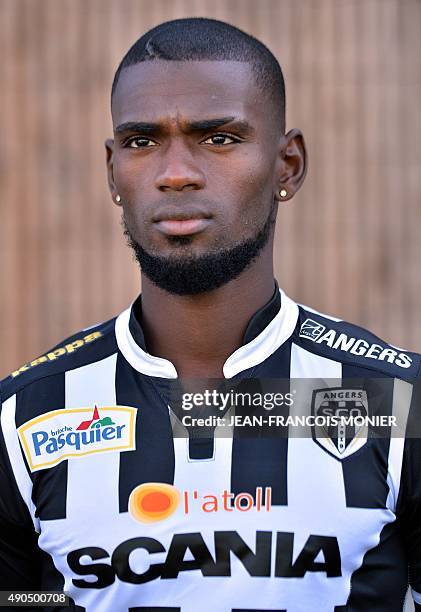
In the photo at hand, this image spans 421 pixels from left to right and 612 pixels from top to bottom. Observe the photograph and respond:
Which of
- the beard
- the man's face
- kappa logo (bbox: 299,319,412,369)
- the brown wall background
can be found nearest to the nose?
the man's face

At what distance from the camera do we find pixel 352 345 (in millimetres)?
2297

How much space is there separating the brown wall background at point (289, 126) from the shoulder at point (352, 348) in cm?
223

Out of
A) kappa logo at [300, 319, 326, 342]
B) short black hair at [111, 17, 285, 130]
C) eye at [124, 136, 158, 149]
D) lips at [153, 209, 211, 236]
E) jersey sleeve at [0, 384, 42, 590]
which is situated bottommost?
jersey sleeve at [0, 384, 42, 590]

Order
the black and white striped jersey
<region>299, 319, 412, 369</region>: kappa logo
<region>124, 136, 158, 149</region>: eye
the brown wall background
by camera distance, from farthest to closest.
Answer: the brown wall background < <region>299, 319, 412, 369</region>: kappa logo < <region>124, 136, 158, 149</region>: eye < the black and white striped jersey

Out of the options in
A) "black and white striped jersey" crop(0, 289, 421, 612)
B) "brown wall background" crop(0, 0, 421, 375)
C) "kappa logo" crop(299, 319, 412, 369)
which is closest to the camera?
"black and white striped jersey" crop(0, 289, 421, 612)

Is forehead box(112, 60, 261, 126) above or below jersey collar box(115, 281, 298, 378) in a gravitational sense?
above

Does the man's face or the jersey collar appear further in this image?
the jersey collar

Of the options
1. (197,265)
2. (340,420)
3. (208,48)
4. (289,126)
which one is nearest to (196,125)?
(208,48)

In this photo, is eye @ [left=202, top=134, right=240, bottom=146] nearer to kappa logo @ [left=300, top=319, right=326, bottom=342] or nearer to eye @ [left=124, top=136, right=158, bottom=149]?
eye @ [left=124, top=136, right=158, bottom=149]

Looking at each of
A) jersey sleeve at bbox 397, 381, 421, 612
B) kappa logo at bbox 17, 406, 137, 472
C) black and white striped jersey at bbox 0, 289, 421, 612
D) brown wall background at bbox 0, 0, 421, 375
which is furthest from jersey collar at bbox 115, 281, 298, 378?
brown wall background at bbox 0, 0, 421, 375

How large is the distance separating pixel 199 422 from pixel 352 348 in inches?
16.3

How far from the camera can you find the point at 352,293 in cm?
458

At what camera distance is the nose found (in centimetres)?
205

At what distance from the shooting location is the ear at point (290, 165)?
2299 mm
